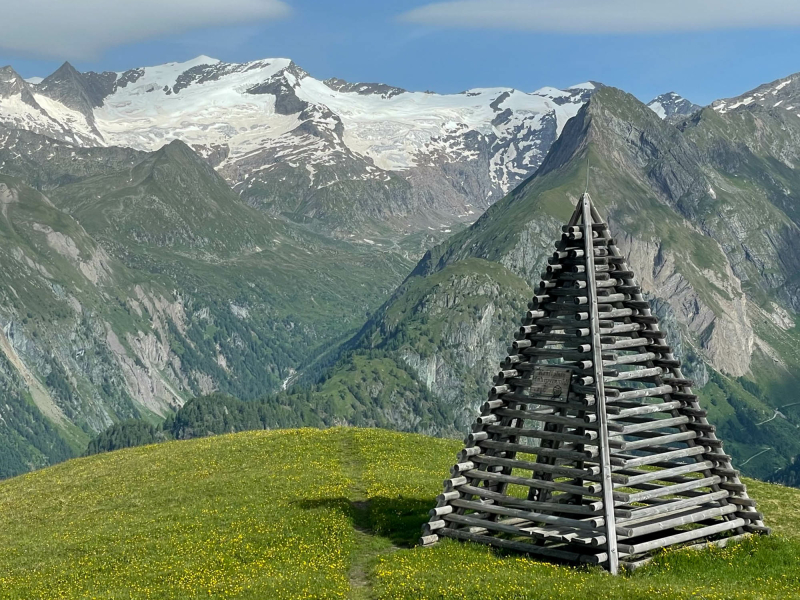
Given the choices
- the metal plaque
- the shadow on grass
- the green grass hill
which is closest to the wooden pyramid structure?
the metal plaque

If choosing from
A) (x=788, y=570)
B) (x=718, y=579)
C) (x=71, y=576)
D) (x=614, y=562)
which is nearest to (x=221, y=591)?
(x=71, y=576)

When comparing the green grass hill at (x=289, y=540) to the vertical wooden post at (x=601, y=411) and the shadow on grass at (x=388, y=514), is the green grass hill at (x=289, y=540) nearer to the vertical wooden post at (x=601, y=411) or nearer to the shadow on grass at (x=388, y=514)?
the shadow on grass at (x=388, y=514)

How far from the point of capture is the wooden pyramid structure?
101ft

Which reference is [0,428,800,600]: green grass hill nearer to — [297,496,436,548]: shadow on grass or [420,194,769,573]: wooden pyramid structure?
[297,496,436,548]: shadow on grass

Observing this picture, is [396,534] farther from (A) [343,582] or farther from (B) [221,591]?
(B) [221,591]

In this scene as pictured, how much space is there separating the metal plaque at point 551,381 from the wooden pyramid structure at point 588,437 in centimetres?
4

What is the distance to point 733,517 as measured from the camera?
109 ft

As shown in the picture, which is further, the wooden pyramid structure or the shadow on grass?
the shadow on grass

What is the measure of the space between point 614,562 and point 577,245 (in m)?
11.1

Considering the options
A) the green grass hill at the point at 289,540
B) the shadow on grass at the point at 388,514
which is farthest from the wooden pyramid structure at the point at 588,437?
the shadow on grass at the point at 388,514

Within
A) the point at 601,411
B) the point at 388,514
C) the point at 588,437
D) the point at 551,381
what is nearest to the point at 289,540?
the point at 388,514

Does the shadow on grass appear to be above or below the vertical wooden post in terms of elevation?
below

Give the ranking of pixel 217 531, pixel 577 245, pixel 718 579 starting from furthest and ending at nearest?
pixel 217 531 → pixel 577 245 → pixel 718 579

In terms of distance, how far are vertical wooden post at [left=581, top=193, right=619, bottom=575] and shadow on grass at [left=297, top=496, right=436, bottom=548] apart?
24.7 feet
